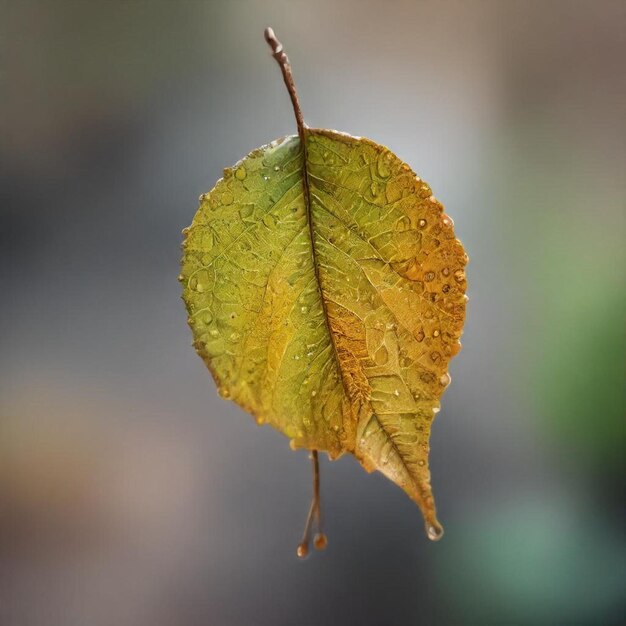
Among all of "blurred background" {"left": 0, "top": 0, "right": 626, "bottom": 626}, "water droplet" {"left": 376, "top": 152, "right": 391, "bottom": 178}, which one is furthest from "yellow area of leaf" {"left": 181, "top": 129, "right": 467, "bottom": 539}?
"blurred background" {"left": 0, "top": 0, "right": 626, "bottom": 626}

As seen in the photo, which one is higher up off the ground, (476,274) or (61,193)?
(61,193)

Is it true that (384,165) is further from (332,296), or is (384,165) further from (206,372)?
(206,372)

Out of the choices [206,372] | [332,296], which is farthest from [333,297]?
[206,372]

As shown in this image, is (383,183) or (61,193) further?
(61,193)

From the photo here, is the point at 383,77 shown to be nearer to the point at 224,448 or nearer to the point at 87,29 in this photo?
the point at 87,29

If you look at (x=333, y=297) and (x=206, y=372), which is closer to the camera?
(x=333, y=297)

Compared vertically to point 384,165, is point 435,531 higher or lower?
lower

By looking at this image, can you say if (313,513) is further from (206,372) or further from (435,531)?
(206,372)

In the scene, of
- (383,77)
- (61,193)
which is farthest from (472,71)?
(61,193)
